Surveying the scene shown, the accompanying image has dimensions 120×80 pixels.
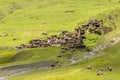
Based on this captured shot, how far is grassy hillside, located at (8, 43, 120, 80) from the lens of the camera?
119 meters

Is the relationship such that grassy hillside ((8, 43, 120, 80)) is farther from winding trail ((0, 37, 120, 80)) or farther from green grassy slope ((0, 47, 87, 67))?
green grassy slope ((0, 47, 87, 67))

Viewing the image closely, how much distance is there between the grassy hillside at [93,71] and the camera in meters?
119

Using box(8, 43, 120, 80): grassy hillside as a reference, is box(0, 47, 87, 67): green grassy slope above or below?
below

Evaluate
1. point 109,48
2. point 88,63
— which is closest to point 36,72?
point 88,63

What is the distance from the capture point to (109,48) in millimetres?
152375

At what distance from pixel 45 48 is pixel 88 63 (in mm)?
46829

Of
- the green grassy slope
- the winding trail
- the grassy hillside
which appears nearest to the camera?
the grassy hillside

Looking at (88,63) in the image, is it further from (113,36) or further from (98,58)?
(113,36)

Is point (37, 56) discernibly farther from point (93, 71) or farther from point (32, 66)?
point (93, 71)

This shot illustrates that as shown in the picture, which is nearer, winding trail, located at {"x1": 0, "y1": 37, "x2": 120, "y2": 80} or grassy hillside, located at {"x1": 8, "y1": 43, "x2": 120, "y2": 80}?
grassy hillside, located at {"x1": 8, "y1": 43, "x2": 120, "y2": 80}

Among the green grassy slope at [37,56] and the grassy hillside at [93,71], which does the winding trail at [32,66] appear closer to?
the green grassy slope at [37,56]

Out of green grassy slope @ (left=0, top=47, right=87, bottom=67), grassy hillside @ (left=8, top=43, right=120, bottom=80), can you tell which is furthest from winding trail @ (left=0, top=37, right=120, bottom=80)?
grassy hillside @ (left=8, top=43, right=120, bottom=80)

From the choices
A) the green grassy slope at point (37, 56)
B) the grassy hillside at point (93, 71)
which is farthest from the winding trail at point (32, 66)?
the grassy hillside at point (93, 71)

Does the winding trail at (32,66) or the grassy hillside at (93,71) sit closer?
the grassy hillside at (93,71)
